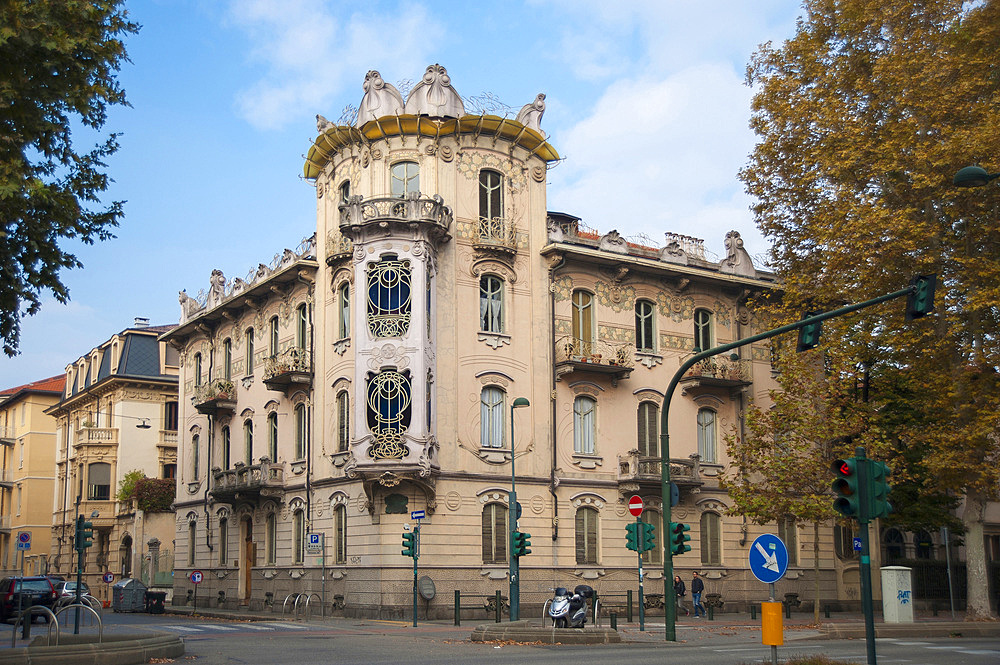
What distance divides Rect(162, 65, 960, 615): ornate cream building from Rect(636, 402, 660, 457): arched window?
9 centimetres

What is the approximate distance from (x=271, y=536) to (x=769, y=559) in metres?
28.6

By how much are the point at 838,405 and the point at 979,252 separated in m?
5.99

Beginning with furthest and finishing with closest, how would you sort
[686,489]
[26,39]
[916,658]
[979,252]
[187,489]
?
[187,489], [686,489], [979,252], [916,658], [26,39]

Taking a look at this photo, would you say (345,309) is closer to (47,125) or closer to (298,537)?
(298,537)

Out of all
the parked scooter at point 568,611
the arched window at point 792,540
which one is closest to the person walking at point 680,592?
the arched window at point 792,540

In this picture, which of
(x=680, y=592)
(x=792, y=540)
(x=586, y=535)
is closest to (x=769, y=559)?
(x=680, y=592)

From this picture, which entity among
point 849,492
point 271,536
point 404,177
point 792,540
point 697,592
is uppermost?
point 404,177

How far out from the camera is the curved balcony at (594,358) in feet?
117

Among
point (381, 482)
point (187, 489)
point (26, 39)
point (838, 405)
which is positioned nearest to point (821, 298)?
point (838, 405)

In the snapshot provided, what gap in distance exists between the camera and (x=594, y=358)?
36.2 meters

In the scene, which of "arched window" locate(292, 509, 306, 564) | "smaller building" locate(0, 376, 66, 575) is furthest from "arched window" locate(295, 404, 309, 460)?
"smaller building" locate(0, 376, 66, 575)

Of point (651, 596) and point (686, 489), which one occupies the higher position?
point (686, 489)

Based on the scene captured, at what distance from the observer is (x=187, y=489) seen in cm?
4666

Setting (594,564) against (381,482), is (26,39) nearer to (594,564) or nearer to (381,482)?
(381,482)
